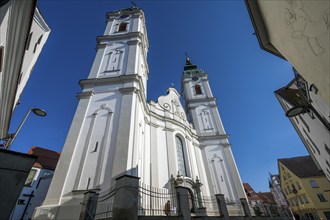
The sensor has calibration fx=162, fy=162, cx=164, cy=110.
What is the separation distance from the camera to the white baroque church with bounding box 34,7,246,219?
898cm

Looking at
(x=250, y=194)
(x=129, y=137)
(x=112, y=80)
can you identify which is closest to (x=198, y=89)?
(x=112, y=80)

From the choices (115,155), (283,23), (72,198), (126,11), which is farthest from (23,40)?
(126,11)

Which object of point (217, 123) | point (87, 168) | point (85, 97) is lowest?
point (87, 168)

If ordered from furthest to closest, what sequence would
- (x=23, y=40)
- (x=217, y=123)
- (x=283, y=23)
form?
(x=217, y=123) → (x=23, y=40) → (x=283, y=23)

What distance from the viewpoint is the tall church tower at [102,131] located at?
8.77 m

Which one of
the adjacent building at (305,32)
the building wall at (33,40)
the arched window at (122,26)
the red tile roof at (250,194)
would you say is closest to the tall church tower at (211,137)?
the arched window at (122,26)

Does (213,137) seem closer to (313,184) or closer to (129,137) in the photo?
(129,137)

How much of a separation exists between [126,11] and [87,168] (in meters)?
21.5

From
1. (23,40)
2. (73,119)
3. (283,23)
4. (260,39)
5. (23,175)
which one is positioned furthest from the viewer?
(73,119)

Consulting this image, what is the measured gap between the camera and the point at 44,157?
27719 mm

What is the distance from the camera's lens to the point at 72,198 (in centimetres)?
830

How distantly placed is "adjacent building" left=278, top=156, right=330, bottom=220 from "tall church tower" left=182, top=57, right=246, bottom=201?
49.1 feet

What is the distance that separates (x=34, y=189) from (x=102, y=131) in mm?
20983

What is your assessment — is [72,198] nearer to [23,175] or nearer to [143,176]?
[143,176]
